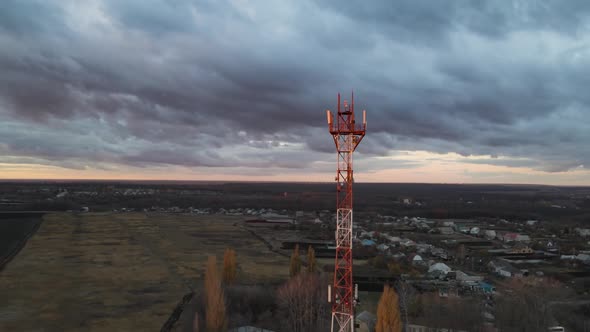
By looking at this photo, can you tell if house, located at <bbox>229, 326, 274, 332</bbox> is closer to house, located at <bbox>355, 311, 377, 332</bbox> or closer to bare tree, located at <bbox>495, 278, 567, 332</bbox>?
house, located at <bbox>355, 311, 377, 332</bbox>

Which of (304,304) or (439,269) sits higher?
(304,304)

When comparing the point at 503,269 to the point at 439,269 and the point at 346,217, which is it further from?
the point at 346,217

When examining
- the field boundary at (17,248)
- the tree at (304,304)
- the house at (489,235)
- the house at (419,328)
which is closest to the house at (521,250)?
the house at (489,235)

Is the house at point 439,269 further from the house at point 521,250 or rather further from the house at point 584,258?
the house at point 584,258

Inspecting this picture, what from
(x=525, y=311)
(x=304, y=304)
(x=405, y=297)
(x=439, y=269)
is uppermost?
(x=525, y=311)

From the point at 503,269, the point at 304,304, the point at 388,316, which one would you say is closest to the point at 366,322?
the point at 304,304

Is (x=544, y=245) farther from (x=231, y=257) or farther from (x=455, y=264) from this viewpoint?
(x=231, y=257)

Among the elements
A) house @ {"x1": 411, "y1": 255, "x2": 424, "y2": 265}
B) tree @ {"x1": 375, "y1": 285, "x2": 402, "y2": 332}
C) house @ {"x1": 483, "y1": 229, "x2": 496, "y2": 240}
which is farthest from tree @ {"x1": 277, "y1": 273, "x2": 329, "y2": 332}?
house @ {"x1": 483, "y1": 229, "x2": 496, "y2": 240}

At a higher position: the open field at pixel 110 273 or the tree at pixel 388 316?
the tree at pixel 388 316
